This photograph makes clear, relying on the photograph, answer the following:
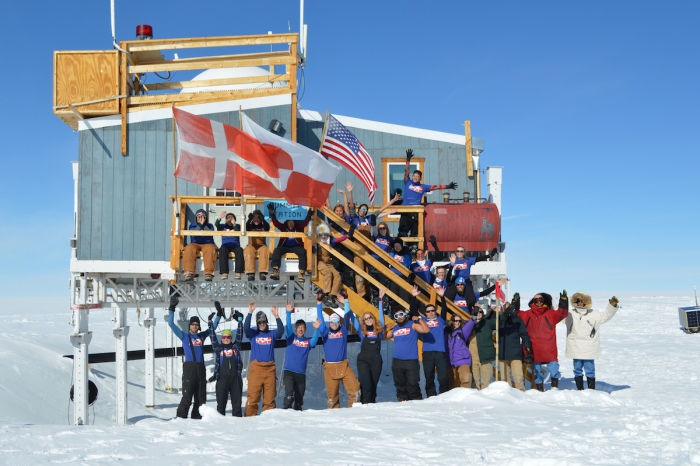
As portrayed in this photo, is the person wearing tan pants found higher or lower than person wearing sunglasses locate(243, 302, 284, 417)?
higher

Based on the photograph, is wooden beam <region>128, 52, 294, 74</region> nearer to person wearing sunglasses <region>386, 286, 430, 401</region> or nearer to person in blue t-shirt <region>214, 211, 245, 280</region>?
person in blue t-shirt <region>214, 211, 245, 280</region>

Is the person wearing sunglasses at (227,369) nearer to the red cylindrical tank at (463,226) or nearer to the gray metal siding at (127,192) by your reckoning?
the gray metal siding at (127,192)

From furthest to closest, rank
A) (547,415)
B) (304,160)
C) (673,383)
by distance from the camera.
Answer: (673,383)
(304,160)
(547,415)

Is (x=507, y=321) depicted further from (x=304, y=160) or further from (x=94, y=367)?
(x=94, y=367)

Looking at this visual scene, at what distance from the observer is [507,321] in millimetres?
11352

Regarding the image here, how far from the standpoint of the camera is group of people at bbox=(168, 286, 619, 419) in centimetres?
1101

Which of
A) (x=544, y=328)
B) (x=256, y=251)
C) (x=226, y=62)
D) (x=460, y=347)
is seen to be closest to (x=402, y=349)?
(x=460, y=347)

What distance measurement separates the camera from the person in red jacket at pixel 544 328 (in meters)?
11.6

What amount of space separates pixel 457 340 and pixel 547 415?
2726mm

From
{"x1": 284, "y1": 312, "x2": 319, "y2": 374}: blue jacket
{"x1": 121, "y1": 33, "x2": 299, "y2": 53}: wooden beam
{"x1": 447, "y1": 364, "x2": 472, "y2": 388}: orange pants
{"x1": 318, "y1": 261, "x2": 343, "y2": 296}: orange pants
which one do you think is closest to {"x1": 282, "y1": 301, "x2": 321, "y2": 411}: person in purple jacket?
{"x1": 284, "y1": 312, "x2": 319, "y2": 374}: blue jacket

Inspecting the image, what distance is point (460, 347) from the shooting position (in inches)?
441

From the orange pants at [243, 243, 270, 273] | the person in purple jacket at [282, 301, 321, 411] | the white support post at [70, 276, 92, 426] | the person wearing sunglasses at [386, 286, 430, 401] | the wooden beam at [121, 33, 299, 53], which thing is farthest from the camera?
the wooden beam at [121, 33, 299, 53]

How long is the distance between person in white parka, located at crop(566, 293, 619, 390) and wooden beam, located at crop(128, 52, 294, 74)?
8.40m

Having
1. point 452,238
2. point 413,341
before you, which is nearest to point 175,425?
point 413,341
